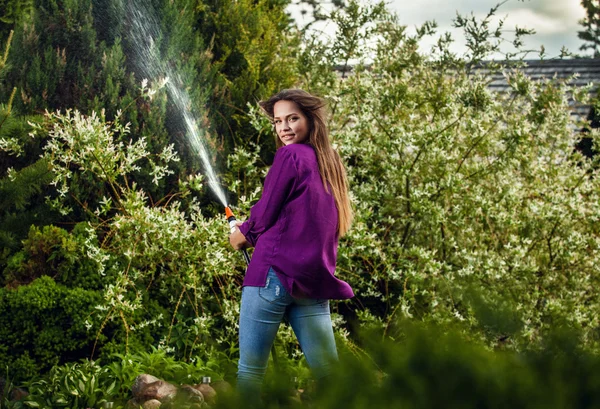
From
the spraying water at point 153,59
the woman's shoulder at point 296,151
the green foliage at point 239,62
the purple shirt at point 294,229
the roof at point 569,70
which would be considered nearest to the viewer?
the purple shirt at point 294,229

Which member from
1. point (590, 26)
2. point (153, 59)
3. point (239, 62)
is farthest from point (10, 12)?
point (590, 26)

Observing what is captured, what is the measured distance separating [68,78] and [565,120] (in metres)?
3.94

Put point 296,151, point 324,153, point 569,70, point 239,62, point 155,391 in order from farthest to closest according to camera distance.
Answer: point 569,70 < point 239,62 < point 155,391 < point 324,153 < point 296,151

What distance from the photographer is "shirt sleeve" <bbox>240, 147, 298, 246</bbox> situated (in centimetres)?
327

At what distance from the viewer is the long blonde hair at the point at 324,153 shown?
344cm

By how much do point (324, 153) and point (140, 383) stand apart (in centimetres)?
175

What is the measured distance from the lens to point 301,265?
323cm

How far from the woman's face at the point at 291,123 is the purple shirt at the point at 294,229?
247mm

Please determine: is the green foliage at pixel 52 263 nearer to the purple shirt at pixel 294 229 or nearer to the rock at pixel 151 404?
the rock at pixel 151 404

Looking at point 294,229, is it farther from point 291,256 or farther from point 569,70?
point 569,70

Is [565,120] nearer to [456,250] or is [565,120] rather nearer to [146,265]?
[456,250]

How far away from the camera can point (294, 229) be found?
10.8 ft

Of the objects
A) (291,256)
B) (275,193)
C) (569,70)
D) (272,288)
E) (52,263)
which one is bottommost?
(272,288)

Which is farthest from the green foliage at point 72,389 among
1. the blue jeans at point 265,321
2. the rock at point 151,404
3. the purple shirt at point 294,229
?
the purple shirt at point 294,229
